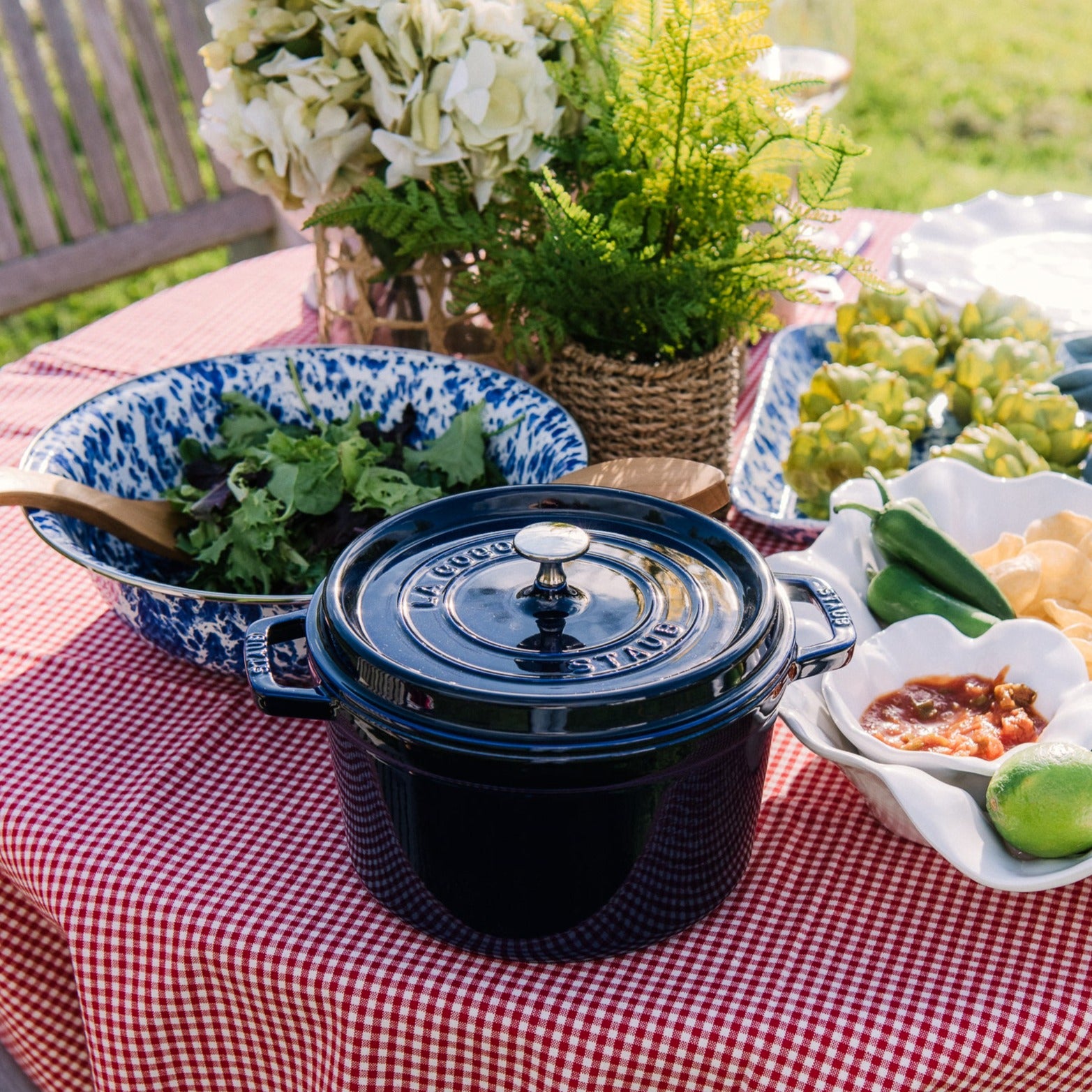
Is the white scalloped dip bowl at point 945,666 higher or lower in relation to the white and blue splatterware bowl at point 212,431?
lower

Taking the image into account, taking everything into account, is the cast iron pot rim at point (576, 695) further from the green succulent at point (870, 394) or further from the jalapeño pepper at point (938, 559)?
the green succulent at point (870, 394)

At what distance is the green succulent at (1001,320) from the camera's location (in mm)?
1396

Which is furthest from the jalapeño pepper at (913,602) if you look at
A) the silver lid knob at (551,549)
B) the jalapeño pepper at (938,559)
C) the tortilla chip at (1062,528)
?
the silver lid knob at (551,549)

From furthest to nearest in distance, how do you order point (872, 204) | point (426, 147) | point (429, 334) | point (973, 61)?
point (973, 61), point (872, 204), point (429, 334), point (426, 147)

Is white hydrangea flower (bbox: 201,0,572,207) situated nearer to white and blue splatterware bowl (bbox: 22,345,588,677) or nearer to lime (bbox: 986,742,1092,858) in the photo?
white and blue splatterware bowl (bbox: 22,345,588,677)

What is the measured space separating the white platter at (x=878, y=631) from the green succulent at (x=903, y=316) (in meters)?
0.36

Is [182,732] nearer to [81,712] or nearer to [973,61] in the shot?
[81,712]

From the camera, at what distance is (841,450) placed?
1.21 m

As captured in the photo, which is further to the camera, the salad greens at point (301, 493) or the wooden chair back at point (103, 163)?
the wooden chair back at point (103, 163)

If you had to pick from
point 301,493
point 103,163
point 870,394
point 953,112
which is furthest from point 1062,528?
point 953,112

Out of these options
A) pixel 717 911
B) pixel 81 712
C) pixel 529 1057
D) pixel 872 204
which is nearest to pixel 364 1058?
pixel 529 1057

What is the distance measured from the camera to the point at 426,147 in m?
1.20

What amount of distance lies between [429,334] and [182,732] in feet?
1.89

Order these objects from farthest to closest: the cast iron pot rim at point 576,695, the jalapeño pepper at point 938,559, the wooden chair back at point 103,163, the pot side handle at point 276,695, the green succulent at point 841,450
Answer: the wooden chair back at point 103,163, the green succulent at point 841,450, the jalapeño pepper at point 938,559, the pot side handle at point 276,695, the cast iron pot rim at point 576,695
